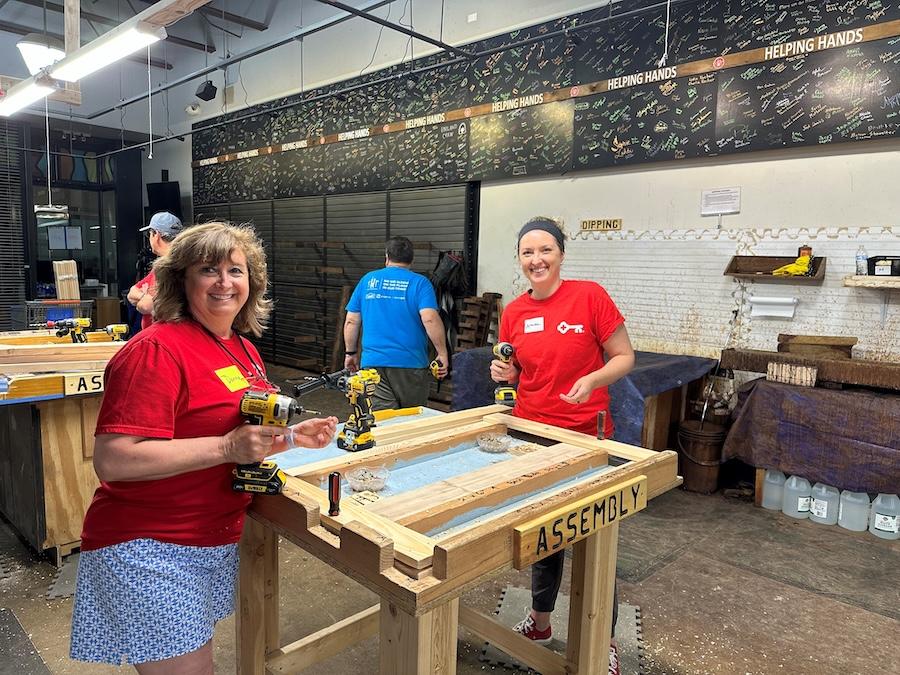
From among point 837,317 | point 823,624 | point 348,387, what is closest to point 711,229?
point 837,317

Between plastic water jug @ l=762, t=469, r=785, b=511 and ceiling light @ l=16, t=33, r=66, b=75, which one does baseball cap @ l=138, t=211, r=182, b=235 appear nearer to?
ceiling light @ l=16, t=33, r=66, b=75

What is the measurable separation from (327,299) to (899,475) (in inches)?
239

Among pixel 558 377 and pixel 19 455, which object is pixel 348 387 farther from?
pixel 19 455

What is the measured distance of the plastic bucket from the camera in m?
4.12

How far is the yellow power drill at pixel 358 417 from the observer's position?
1.75m

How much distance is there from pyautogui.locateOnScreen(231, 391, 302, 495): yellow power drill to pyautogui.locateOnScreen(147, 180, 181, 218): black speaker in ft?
31.4

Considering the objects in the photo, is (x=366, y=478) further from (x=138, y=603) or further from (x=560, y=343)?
(x=560, y=343)

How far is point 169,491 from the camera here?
1.27 m

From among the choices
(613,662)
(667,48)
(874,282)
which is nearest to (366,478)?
(613,662)

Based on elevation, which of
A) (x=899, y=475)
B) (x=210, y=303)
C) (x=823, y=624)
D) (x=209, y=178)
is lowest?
(x=823, y=624)

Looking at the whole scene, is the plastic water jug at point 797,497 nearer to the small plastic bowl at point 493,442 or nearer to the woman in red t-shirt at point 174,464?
the small plastic bowl at point 493,442

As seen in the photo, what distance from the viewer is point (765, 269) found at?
4.26 m

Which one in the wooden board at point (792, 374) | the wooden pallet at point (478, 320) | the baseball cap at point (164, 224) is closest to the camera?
the baseball cap at point (164, 224)

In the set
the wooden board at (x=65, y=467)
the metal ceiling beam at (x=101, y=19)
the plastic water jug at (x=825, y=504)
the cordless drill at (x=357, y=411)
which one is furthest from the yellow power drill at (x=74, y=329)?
the metal ceiling beam at (x=101, y=19)
